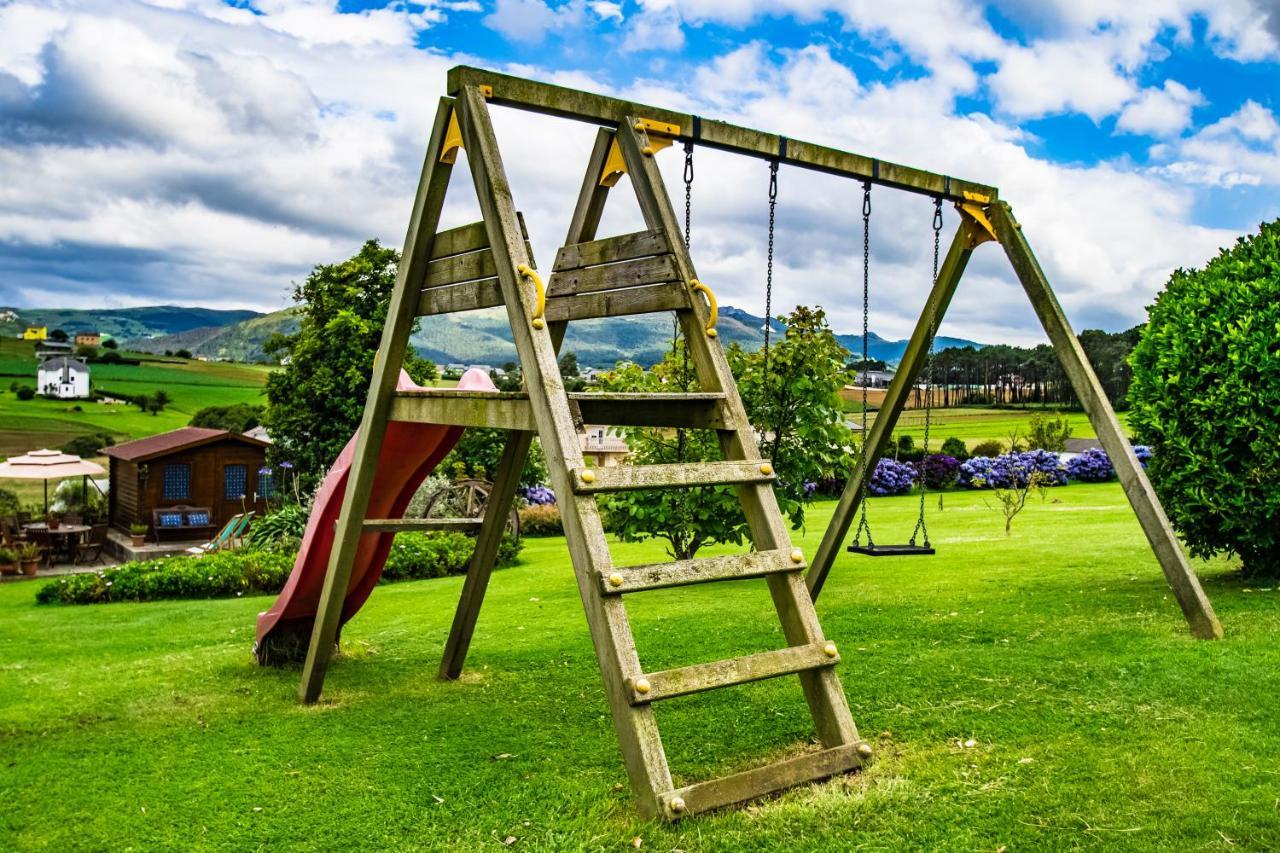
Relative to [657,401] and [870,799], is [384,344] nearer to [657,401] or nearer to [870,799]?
[657,401]

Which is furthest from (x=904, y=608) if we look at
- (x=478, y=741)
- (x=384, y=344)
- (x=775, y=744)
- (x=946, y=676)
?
(x=384, y=344)

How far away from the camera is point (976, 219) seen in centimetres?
795

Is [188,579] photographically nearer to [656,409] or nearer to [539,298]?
[656,409]

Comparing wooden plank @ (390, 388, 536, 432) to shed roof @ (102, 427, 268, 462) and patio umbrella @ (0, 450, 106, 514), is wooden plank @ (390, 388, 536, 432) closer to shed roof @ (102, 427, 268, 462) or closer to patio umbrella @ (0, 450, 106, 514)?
patio umbrella @ (0, 450, 106, 514)

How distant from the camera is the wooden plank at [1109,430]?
7.37m

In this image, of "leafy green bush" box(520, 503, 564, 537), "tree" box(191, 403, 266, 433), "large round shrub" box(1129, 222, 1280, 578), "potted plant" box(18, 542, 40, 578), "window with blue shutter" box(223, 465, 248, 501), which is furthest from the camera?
"tree" box(191, 403, 266, 433)

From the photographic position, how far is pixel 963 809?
4352 millimetres

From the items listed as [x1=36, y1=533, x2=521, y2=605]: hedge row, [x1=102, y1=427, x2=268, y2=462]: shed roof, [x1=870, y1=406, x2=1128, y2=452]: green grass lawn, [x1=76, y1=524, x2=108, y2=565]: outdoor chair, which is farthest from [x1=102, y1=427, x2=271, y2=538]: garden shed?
[x1=870, y1=406, x2=1128, y2=452]: green grass lawn

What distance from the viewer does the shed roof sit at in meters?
30.0

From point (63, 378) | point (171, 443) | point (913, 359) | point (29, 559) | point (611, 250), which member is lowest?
point (29, 559)

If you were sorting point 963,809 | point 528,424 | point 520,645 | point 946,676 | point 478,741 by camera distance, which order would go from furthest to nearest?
point 520,645 → point 946,676 → point 478,741 → point 528,424 → point 963,809

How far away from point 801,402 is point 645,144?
736cm

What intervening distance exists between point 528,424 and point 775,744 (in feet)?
7.15

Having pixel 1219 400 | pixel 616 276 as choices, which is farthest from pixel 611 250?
pixel 1219 400
